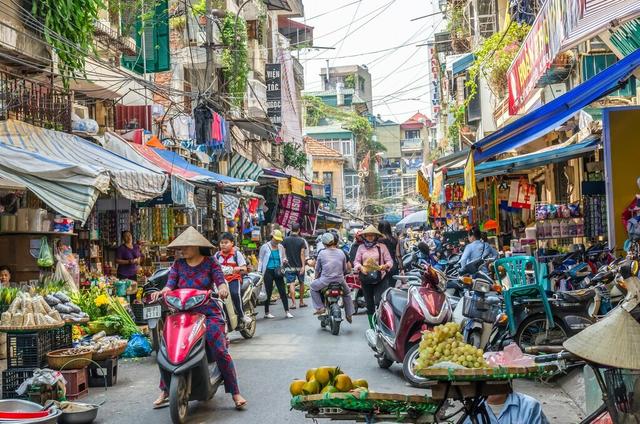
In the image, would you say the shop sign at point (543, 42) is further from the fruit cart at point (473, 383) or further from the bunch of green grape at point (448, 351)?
the fruit cart at point (473, 383)

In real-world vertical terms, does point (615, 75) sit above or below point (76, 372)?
above

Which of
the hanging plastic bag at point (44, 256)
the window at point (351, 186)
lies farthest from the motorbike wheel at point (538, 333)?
the window at point (351, 186)

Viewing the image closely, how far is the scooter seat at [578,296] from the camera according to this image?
9.62 meters

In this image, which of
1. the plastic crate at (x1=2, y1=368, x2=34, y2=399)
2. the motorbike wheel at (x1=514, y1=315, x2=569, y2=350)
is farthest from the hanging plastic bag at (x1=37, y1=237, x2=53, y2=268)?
the motorbike wheel at (x1=514, y1=315, x2=569, y2=350)

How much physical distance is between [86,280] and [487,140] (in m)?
8.10

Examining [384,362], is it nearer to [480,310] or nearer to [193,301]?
[480,310]

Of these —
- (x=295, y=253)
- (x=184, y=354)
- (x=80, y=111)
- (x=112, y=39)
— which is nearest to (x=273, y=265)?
(x=295, y=253)

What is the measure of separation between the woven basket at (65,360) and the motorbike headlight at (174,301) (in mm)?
1849

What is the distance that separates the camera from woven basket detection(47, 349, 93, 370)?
940 cm

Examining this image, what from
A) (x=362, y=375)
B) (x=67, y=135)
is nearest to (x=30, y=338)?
(x=362, y=375)

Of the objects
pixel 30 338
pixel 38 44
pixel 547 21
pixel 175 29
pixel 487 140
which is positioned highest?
pixel 175 29

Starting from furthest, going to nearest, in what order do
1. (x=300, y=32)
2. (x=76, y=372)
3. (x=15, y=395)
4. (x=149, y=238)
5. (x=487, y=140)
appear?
1. (x=300, y=32)
2. (x=149, y=238)
3. (x=487, y=140)
4. (x=76, y=372)
5. (x=15, y=395)

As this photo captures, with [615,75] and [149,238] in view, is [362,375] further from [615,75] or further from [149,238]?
[149,238]

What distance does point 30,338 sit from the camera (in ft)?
30.3
